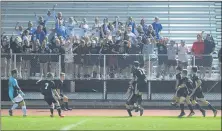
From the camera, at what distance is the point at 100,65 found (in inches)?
770

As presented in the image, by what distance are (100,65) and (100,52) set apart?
47 centimetres

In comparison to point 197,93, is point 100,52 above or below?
above

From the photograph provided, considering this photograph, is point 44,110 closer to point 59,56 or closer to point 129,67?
point 59,56

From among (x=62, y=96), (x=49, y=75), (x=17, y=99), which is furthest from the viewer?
(x=49, y=75)

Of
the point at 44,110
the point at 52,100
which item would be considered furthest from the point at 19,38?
the point at 52,100

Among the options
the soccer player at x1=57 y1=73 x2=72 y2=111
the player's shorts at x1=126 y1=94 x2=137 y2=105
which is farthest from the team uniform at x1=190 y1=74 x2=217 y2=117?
the soccer player at x1=57 y1=73 x2=72 y2=111

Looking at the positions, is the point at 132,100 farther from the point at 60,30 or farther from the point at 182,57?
the point at 60,30

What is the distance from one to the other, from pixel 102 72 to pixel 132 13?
20.3ft

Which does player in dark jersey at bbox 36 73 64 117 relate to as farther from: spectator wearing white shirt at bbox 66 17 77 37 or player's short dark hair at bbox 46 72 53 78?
spectator wearing white shirt at bbox 66 17 77 37

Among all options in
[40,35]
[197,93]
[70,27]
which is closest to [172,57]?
[197,93]

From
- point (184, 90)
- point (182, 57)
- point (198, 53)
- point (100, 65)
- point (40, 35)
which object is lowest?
point (184, 90)

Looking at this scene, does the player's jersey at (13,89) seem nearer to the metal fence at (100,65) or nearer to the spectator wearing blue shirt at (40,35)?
the metal fence at (100,65)

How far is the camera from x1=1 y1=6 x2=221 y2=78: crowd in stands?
19203 mm

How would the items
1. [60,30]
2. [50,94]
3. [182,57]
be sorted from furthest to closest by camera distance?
[60,30]
[182,57]
[50,94]
